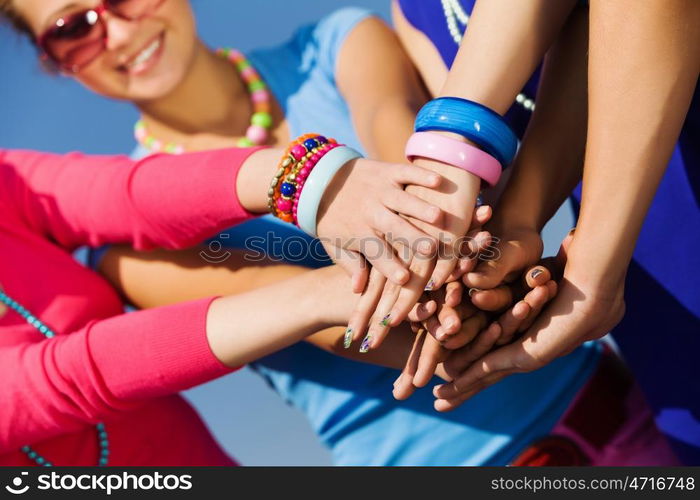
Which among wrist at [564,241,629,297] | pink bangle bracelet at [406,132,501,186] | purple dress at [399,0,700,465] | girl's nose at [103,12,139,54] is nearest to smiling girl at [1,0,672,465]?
girl's nose at [103,12,139,54]

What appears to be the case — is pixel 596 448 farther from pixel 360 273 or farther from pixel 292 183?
pixel 292 183

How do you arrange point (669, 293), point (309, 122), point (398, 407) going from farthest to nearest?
point (309, 122)
point (398, 407)
point (669, 293)

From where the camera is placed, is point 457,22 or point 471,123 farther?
point 457,22

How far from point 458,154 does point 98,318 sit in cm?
55

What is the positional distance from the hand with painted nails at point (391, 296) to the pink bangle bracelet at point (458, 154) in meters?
0.04

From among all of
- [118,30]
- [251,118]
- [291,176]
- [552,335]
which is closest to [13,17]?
[118,30]

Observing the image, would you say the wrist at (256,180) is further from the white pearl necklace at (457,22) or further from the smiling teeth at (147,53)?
the smiling teeth at (147,53)

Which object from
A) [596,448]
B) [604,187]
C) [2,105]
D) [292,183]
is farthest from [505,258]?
[2,105]

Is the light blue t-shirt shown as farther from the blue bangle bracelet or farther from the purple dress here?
the blue bangle bracelet

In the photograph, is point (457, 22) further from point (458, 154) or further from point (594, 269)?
point (594, 269)

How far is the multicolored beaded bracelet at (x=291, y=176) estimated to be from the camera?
951 mm

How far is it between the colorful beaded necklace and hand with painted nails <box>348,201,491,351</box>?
0.55m

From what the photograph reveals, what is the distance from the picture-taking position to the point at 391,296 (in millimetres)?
929

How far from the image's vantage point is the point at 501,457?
4.09 ft
